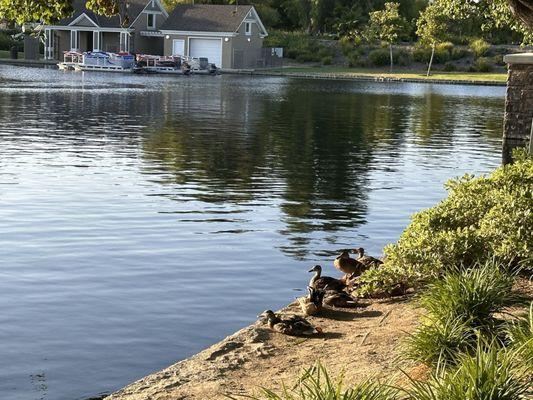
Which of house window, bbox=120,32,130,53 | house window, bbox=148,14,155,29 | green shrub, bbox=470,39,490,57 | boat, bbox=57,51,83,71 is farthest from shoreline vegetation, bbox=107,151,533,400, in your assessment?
house window, bbox=148,14,155,29

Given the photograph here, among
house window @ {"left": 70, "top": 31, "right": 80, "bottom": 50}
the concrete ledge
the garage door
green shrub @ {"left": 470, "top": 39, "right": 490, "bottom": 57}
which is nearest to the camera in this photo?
the concrete ledge

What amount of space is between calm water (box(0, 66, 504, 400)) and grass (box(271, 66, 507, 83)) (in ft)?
120

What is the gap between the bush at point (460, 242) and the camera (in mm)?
9898

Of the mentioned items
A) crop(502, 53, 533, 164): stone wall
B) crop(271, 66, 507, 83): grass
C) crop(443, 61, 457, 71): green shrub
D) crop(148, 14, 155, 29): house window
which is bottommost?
crop(271, 66, 507, 83): grass

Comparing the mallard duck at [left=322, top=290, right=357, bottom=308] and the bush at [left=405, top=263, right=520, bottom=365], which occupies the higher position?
the bush at [left=405, top=263, right=520, bottom=365]

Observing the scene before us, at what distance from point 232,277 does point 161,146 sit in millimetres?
15563

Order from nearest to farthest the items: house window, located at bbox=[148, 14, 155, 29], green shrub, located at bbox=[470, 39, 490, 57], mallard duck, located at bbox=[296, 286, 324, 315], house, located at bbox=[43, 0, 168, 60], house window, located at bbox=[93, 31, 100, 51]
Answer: mallard duck, located at bbox=[296, 286, 324, 315]
green shrub, located at bbox=[470, 39, 490, 57]
house, located at bbox=[43, 0, 168, 60]
house window, located at bbox=[93, 31, 100, 51]
house window, located at bbox=[148, 14, 155, 29]

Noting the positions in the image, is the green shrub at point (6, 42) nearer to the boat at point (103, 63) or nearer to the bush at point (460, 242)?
the boat at point (103, 63)

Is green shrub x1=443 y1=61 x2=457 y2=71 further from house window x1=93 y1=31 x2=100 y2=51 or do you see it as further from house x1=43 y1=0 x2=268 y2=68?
house window x1=93 y1=31 x2=100 y2=51

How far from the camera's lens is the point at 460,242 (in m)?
10.0

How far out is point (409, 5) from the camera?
10544 cm

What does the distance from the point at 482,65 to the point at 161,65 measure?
27901mm

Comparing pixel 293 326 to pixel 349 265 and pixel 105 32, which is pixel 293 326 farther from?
pixel 105 32

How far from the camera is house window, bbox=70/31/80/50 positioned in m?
90.9
